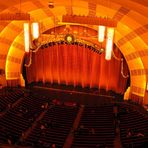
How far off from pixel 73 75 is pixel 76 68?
643 millimetres

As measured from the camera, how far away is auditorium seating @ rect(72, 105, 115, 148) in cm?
1245

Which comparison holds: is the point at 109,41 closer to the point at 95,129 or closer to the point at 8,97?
the point at 95,129

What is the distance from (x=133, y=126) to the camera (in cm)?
1425

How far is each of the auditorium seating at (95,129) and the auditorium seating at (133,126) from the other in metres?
0.59

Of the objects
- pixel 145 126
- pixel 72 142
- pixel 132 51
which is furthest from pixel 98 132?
pixel 132 51

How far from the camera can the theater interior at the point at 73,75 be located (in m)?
12.8

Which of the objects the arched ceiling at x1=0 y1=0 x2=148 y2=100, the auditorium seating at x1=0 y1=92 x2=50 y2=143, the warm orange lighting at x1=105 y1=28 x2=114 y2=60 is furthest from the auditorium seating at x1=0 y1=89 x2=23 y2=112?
the warm orange lighting at x1=105 y1=28 x2=114 y2=60

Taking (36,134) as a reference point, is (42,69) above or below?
above

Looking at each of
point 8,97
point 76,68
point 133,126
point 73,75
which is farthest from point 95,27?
point 8,97

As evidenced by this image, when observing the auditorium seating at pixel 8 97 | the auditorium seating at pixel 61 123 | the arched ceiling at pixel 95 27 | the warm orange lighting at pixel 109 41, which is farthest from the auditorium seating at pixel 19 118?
the warm orange lighting at pixel 109 41

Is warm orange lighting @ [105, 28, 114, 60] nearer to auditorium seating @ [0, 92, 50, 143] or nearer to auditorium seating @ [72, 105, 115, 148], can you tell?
auditorium seating @ [72, 105, 115, 148]

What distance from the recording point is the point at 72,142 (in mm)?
12656

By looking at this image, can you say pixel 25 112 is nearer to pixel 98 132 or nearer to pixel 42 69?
pixel 98 132

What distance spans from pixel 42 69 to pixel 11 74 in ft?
8.40
